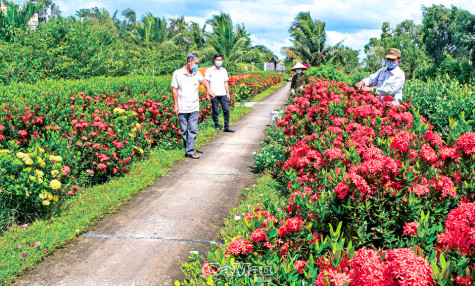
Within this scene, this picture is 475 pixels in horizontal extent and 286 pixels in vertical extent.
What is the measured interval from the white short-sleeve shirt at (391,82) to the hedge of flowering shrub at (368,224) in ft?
8.62

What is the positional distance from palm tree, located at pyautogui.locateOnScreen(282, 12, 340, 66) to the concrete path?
117 ft

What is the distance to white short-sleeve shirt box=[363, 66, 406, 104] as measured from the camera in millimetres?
6254

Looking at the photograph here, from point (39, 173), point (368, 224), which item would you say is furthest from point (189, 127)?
point (368, 224)

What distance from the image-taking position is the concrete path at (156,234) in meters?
3.57

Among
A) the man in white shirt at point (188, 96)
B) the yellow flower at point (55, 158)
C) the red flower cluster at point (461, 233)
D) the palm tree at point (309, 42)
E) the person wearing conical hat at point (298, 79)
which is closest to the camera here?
the red flower cluster at point (461, 233)

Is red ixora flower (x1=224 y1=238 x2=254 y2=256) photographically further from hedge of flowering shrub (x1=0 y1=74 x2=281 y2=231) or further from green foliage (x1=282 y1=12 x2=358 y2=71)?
green foliage (x1=282 y1=12 x2=358 y2=71)

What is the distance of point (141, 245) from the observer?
4.13m

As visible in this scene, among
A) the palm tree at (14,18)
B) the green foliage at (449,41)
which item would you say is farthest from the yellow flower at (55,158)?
the green foliage at (449,41)

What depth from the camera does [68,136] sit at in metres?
5.75

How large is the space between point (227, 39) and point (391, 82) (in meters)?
29.1

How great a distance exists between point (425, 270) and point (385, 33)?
3147 inches

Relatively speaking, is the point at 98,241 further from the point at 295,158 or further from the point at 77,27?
the point at 77,27

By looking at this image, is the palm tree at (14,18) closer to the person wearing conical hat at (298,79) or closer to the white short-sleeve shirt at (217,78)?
the white short-sleeve shirt at (217,78)

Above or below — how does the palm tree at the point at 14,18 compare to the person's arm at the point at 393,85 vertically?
above
